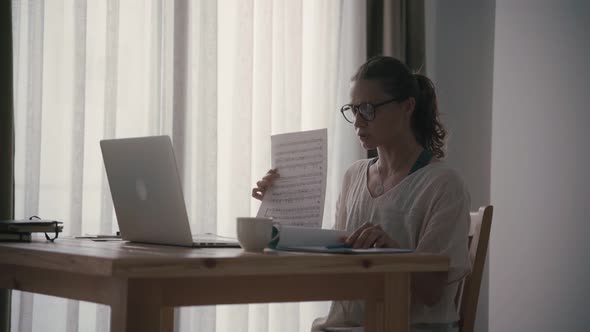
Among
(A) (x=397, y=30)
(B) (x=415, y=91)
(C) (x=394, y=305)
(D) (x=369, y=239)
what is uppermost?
(A) (x=397, y=30)

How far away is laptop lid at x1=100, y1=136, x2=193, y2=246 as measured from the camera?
5.00 feet

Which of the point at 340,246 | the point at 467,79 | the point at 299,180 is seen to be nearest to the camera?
the point at 340,246

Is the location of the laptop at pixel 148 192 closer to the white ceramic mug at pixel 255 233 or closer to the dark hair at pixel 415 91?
the white ceramic mug at pixel 255 233

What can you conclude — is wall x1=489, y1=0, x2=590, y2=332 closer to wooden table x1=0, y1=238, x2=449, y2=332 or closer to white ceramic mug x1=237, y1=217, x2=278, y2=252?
wooden table x1=0, y1=238, x2=449, y2=332

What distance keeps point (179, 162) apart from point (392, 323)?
1633 millimetres

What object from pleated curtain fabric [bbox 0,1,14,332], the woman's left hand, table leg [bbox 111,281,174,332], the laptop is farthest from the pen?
pleated curtain fabric [bbox 0,1,14,332]

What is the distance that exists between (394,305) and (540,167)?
91.4 inches

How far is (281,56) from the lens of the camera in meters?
3.17

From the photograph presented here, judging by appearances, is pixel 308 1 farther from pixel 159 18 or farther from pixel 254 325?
pixel 254 325

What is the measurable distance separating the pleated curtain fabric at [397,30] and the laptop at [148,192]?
1.77 metres

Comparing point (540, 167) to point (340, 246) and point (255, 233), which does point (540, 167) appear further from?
point (255, 233)

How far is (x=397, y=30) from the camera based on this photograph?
11.1ft

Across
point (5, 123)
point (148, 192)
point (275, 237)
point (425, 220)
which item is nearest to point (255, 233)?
point (275, 237)

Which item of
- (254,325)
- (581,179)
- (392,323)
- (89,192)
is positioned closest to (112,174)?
(392,323)
